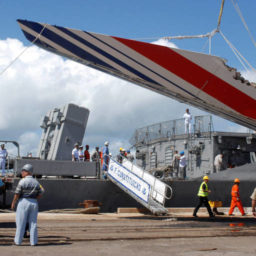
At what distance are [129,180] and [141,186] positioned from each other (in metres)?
0.77

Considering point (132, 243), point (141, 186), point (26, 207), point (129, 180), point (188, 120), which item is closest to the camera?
point (26, 207)

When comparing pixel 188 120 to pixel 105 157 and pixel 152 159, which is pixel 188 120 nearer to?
pixel 152 159

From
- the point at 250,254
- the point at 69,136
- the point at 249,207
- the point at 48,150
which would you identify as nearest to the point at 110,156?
the point at 69,136

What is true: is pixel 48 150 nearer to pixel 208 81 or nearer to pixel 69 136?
pixel 69 136

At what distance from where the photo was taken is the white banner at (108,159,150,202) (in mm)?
18080

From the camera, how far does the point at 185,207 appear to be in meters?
20.8

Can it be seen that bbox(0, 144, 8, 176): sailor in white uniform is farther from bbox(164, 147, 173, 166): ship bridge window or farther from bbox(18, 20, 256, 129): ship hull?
bbox(164, 147, 173, 166): ship bridge window

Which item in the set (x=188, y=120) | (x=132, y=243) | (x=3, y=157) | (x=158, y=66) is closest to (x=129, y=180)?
(x=3, y=157)

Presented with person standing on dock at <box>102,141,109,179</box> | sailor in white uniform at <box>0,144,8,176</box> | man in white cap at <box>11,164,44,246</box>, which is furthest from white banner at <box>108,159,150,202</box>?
man in white cap at <box>11,164,44,246</box>

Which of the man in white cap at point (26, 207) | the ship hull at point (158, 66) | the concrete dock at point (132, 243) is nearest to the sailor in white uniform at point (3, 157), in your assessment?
the ship hull at point (158, 66)

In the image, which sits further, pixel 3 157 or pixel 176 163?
pixel 176 163

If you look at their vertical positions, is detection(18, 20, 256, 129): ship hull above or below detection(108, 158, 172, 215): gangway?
above

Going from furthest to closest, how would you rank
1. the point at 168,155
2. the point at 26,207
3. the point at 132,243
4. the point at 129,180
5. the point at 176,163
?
the point at 168,155, the point at 176,163, the point at 129,180, the point at 132,243, the point at 26,207

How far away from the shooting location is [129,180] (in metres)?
18.8
